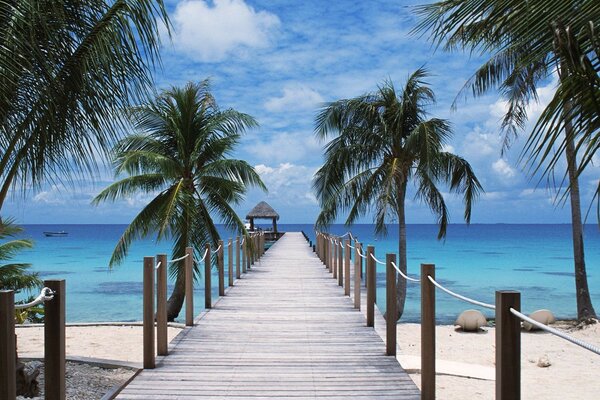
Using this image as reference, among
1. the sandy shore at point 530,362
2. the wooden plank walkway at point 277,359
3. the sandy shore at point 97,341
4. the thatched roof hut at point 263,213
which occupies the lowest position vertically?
the sandy shore at point 530,362

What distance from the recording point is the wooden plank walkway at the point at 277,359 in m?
5.48

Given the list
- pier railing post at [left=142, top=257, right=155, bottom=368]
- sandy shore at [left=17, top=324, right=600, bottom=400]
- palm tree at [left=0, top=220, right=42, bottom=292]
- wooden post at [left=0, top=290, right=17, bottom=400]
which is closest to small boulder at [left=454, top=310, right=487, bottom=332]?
sandy shore at [left=17, top=324, right=600, bottom=400]

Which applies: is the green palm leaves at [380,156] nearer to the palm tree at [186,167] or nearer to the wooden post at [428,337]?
the palm tree at [186,167]

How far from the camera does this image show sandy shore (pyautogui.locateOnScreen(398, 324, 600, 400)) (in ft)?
29.3

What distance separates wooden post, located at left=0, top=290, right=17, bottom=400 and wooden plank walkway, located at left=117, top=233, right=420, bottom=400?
6.24 ft

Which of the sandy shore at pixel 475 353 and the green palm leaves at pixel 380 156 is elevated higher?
the green palm leaves at pixel 380 156

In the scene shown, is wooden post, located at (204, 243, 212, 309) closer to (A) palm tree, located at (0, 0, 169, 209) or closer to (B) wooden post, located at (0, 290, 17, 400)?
(A) palm tree, located at (0, 0, 169, 209)

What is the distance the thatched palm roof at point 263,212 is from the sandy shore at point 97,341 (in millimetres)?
29916

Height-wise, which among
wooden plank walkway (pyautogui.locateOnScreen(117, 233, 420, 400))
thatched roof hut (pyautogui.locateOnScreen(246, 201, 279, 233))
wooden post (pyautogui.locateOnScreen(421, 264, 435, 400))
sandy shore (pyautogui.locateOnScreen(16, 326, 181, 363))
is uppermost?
thatched roof hut (pyautogui.locateOnScreen(246, 201, 279, 233))

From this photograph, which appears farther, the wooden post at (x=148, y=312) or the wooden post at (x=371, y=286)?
the wooden post at (x=371, y=286)

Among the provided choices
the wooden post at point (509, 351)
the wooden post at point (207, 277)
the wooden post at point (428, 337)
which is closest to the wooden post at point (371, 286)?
the wooden post at point (207, 277)

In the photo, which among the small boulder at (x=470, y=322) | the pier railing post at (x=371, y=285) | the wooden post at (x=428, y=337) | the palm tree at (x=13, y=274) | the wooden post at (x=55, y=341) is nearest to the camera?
the wooden post at (x=55, y=341)

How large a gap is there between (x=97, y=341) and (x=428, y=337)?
824 cm

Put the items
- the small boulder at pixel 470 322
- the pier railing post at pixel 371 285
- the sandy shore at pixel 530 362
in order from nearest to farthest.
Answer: the pier railing post at pixel 371 285, the sandy shore at pixel 530 362, the small boulder at pixel 470 322
